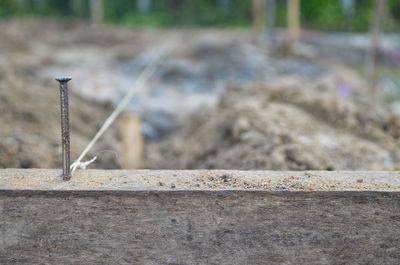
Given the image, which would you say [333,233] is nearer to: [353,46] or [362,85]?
[362,85]

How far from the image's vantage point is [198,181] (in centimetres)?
180

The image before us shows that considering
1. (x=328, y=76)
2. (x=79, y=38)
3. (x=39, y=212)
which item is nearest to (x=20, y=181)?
(x=39, y=212)

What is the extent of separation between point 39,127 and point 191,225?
3191 millimetres

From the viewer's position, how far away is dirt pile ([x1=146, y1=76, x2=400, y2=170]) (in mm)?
3398

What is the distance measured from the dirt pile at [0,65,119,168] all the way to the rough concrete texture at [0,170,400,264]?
1748 millimetres

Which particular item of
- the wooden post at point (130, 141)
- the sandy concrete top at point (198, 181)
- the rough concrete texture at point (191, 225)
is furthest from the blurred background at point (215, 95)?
the rough concrete texture at point (191, 225)

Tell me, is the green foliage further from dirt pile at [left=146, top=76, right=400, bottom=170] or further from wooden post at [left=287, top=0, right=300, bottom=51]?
dirt pile at [left=146, top=76, right=400, bottom=170]

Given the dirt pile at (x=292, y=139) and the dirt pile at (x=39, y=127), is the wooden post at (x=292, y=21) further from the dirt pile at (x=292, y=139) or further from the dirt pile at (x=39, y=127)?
the dirt pile at (x=39, y=127)

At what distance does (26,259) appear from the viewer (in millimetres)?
1700

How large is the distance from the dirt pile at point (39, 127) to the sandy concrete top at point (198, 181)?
1.65 metres

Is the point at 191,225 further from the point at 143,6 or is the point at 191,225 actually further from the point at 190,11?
the point at 143,6

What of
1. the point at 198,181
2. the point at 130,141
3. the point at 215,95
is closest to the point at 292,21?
the point at 215,95

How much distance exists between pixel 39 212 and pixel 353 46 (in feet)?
50.2

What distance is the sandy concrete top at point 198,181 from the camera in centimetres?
172
